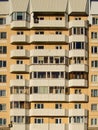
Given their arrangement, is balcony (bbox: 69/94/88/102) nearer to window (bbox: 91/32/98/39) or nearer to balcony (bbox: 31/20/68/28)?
window (bbox: 91/32/98/39)

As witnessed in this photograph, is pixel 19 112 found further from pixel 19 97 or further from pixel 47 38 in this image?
pixel 47 38

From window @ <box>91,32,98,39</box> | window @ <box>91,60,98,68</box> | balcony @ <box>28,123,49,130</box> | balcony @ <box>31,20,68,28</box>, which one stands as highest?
balcony @ <box>31,20,68,28</box>

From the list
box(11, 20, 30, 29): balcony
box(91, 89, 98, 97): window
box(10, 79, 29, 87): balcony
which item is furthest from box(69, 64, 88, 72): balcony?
box(11, 20, 30, 29): balcony

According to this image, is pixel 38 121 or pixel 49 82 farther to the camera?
pixel 38 121

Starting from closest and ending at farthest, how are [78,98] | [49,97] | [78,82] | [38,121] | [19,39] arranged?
1. [49,97]
2. [78,98]
3. [38,121]
4. [78,82]
5. [19,39]

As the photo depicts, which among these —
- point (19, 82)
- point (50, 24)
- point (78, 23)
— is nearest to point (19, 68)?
point (19, 82)

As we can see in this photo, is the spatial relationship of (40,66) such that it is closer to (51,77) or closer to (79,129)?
(51,77)

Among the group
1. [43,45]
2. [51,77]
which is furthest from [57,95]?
[43,45]

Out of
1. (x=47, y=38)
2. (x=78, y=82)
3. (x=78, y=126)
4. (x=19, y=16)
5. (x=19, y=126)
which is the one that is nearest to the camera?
(x=78, y=126)

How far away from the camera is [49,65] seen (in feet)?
350

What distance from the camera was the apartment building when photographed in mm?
106000

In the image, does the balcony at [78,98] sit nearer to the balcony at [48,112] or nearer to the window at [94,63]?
the balcony at [48,112]

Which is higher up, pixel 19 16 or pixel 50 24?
pixel 19 16

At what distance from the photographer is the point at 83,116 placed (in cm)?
10550
